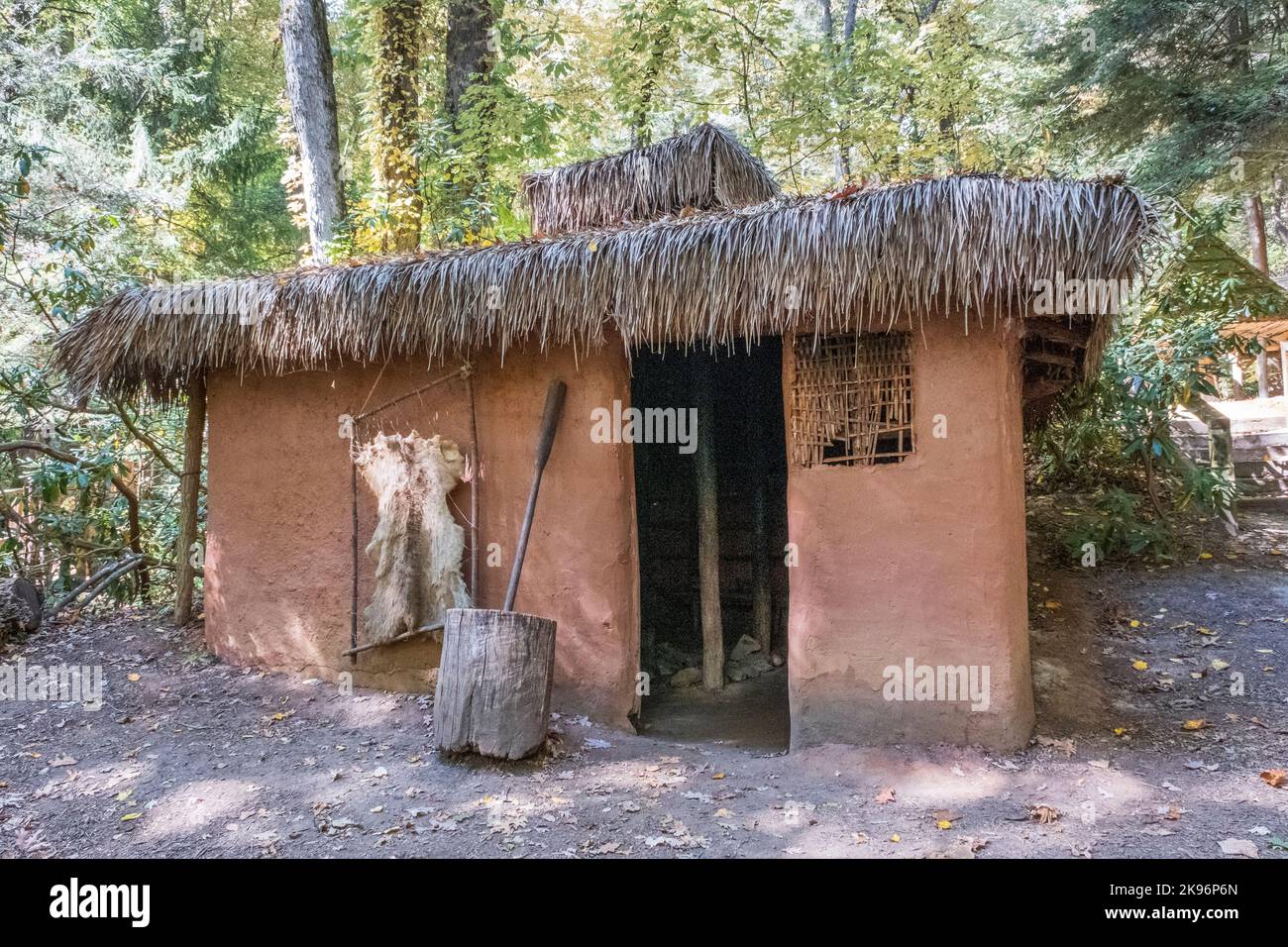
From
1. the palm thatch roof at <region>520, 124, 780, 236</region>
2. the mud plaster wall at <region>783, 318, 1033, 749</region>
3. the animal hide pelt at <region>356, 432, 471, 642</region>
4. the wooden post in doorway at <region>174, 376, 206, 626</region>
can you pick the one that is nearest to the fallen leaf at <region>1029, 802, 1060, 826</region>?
the mud plaster wall at <region>783, 318, 1033, 749</region>

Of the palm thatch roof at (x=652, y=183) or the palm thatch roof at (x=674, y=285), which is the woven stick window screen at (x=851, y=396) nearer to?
the palm thatch roof at (x=674, y=285)

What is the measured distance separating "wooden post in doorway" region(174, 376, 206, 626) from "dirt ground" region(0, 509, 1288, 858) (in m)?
0.51

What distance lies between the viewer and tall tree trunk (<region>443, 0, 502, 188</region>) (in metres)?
9.20

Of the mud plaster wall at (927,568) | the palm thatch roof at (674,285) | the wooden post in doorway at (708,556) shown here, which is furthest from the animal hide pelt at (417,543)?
the mud plaster wall at (927,568)

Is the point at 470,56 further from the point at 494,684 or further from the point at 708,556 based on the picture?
the point at 494,684

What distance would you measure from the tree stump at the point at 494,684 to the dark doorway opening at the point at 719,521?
2270 millimetres

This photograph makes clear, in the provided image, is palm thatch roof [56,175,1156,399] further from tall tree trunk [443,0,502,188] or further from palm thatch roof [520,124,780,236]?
tall tree trunk [443,0,502,188]

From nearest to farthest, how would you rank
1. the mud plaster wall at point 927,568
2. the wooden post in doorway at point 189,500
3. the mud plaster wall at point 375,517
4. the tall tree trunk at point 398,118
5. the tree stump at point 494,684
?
the tree stump at point 494,684 < the mud plaster wall at point 927,568 < the mud plaster wall at point 375,517 < the wooden post in doorway at point 189,500 < the tall tree trunk at point 398,118

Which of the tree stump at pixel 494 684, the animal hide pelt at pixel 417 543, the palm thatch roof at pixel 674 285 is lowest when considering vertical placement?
the tree stump at pixel 494 684

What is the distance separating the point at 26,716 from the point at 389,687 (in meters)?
1.90

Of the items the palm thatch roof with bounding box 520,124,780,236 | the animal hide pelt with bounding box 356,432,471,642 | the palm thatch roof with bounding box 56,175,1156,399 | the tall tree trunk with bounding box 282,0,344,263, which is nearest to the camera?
the palm thatch roof with bounding box 56,175,1156,399

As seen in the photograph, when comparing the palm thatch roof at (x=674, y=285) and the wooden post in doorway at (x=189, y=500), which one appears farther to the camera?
the wooden post in doorway at (x=189, y=500)

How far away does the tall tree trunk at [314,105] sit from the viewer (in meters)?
8.05
